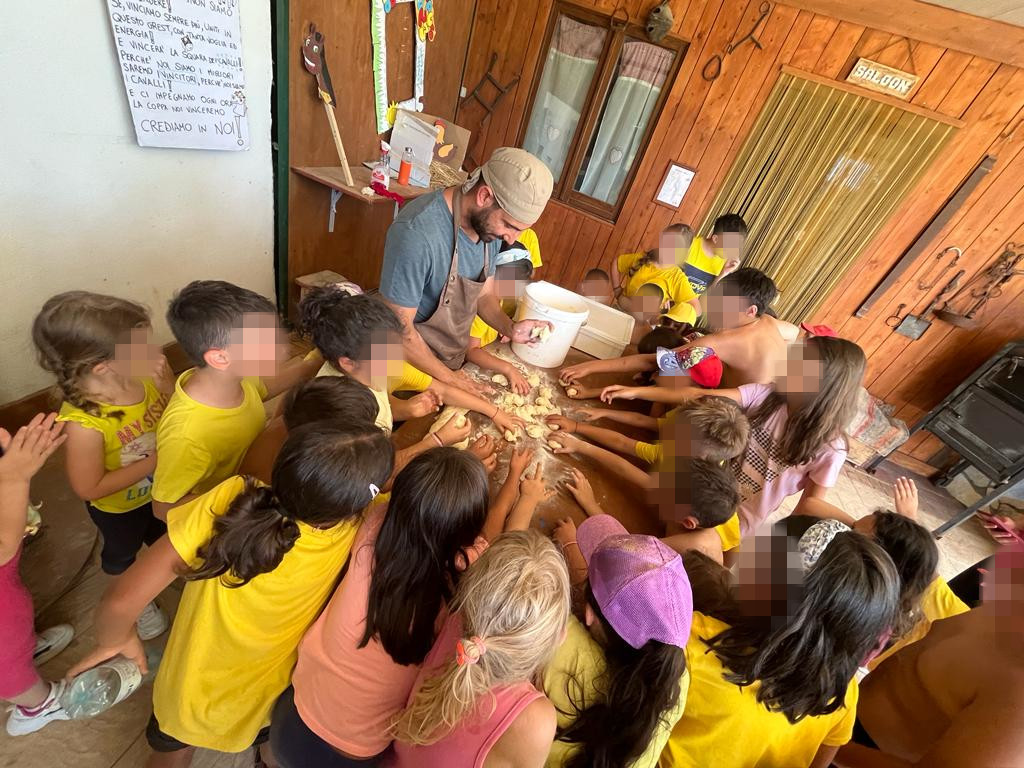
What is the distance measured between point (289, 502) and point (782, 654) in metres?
1.12

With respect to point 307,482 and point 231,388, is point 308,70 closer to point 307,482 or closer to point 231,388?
point 231,388

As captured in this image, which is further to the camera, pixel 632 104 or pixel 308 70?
pixel 632 104

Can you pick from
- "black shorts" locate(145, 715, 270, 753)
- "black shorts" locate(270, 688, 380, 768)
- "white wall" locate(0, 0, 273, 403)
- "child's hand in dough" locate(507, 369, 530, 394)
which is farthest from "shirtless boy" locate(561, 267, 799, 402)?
"white wall" locate(0, 0, 273, 403)

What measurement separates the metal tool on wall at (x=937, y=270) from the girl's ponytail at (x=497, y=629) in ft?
15.4

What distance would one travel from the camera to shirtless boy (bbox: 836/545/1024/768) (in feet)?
3.25

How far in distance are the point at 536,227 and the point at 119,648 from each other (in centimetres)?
466

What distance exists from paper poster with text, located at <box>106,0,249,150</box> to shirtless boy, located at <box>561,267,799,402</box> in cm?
222

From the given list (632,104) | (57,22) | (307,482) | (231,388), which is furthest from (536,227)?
(307,482)

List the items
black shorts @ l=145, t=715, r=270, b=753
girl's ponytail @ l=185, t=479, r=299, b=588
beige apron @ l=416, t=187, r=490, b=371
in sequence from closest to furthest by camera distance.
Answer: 1. girl's ponytail @ l=185, t=479, r=299, b=588
2. black shorts @ l=145, t=715, r=270, b=753
3. beige apron @ l=416, t=187, r=490, b=371

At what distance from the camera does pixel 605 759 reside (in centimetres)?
96

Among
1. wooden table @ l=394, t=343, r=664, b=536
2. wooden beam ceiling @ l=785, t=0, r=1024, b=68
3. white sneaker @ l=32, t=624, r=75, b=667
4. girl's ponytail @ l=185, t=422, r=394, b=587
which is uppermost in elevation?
wooden beam ceiling @ l=785, t=0, r=1024, b=68

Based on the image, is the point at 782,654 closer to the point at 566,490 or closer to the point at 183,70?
the point at 566,490

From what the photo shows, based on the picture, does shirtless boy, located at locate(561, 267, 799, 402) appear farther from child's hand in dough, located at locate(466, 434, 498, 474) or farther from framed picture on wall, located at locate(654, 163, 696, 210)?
framed picture on wall, located at locate(654, 163, 696, 210)

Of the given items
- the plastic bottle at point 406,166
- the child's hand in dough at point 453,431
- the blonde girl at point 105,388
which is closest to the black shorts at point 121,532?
the blonde girl at point 105,388
